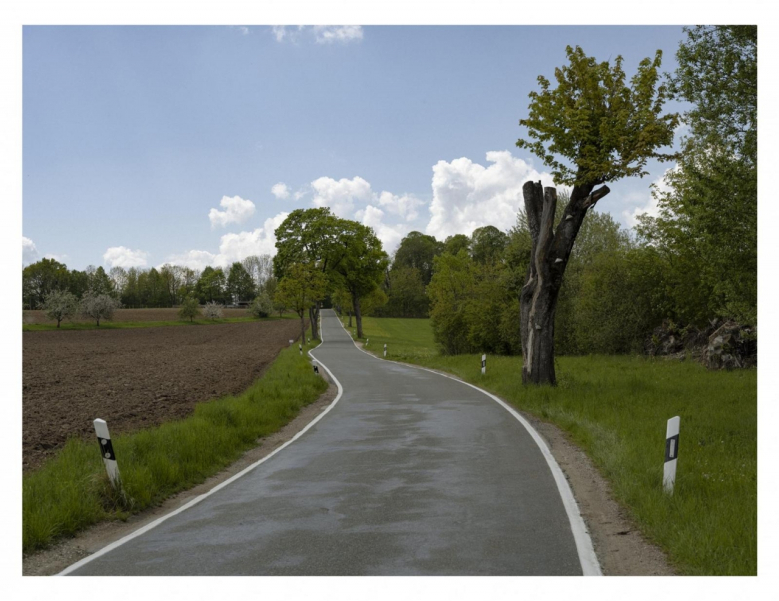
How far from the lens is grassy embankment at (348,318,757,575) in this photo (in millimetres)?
6160

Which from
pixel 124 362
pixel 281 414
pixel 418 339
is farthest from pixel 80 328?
pixel 281 414

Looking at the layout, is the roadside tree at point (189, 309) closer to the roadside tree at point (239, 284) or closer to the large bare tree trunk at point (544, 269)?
the roadside tree at point (239, 284)

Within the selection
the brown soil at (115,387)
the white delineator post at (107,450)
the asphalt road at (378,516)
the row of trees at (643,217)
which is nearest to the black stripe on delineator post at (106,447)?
the white delineator post at (107,450)

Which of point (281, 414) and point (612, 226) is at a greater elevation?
point (612, 226)

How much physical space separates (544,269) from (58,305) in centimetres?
7559

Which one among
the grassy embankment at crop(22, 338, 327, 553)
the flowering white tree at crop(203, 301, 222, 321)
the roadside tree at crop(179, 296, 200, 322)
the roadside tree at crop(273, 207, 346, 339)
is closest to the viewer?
the grassy embankment at crop(22, 338, 327, 553)

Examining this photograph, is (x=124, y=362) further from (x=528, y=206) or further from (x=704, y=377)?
(x=704, y=377)

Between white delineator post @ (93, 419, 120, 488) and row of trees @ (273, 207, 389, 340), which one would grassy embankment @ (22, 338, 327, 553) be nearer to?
white delineator post @ (93, 419, 120, 488)

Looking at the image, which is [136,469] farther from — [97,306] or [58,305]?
[97,306]

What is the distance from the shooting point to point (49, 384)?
971 inches

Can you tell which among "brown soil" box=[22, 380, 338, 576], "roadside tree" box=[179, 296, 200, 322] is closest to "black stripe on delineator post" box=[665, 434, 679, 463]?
"brown soil" box=[22, 380, 338, 576]

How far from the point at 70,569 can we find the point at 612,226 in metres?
42.0

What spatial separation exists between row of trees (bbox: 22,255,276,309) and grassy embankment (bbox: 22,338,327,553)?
98.3 metres

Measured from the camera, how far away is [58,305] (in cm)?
8112
